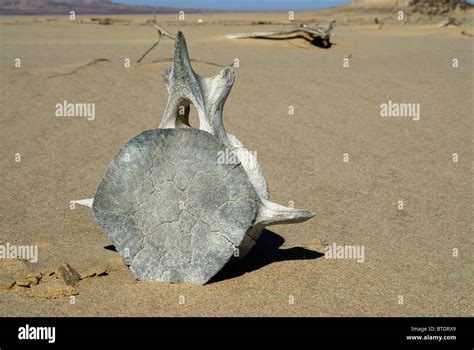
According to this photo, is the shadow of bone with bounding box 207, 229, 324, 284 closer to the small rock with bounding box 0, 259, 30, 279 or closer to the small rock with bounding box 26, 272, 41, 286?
the small rock with bounding box 26, 272, 41, 286

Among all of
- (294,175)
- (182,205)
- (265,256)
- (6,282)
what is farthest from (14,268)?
(294,175)

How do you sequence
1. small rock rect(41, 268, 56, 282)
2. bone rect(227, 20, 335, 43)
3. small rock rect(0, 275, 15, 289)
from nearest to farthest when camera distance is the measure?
1. small rock rect(0, 275, 15, 289)
2. small rock rect(41, 268, 56, 282)
3. bone rect(227, 20, 335, 43)

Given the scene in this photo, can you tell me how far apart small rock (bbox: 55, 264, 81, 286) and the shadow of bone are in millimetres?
858

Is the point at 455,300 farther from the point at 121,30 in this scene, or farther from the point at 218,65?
the point at 121,30

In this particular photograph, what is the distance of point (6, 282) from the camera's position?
158 inches

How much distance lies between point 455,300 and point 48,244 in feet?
9.60

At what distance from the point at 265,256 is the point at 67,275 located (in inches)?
54.3

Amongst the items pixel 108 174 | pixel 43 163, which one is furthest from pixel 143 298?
pixel 43 163

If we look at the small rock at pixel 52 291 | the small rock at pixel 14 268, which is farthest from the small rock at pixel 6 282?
the small rock at pixel 52 291

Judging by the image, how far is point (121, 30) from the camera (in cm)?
2200

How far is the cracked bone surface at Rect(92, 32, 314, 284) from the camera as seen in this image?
3.88m

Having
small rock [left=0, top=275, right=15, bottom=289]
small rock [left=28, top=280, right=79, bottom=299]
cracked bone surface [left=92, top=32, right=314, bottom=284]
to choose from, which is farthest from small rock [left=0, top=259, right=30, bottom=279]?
cracked bone surface [left=92, top=32, right=314, bottom=284]

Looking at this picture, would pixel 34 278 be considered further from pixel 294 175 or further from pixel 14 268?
pixel 294 175

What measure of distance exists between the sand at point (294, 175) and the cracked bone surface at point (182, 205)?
18 cm
